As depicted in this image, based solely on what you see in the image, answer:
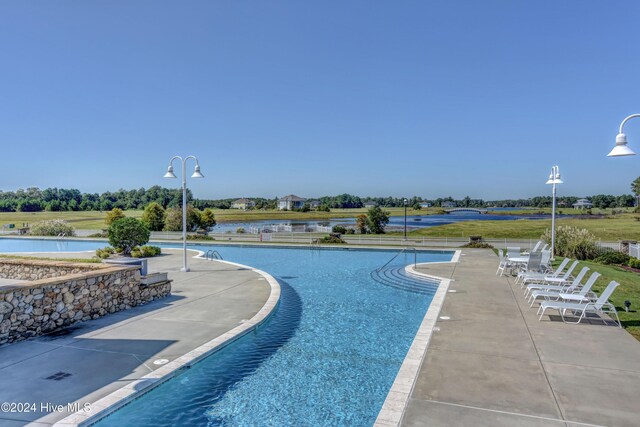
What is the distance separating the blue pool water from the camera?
4645 mm

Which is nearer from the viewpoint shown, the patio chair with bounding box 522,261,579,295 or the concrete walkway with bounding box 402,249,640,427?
the concrete walkway with bounding box 402,249,640,427

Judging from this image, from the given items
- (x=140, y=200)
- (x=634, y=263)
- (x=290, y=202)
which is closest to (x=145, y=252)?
(x=634, y=263)

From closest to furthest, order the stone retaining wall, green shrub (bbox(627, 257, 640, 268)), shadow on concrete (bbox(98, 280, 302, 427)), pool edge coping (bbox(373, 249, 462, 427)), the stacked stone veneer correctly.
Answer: pool edge coping (bbox(373, 249, 462, 427)), shadow on concrete (bbox(98, 280, 302, 427)), the stacked stone veneer, the stone retaining wall, green shrub (bbox(627, 257, 640, 268))

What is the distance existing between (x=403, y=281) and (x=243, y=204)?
114m

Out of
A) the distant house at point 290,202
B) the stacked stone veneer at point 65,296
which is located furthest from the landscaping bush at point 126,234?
the distant house at point 290,202

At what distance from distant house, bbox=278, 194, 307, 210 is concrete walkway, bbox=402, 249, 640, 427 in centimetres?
10508

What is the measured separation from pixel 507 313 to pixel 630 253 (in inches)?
549

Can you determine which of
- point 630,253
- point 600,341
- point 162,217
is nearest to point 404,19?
point 630,253

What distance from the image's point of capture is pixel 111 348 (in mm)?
6266

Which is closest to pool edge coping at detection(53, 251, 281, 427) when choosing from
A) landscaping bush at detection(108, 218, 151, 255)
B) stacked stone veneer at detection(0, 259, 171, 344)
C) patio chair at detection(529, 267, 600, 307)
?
stacked stone veneer at detection(0, 259, 171, 344)

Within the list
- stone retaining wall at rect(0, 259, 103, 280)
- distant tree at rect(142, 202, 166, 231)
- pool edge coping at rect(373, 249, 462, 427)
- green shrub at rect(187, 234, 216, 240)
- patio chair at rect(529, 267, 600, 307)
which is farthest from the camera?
distant tree at rect(142, 202, 166, 231)

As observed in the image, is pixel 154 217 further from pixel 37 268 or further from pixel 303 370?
pixel 303 370

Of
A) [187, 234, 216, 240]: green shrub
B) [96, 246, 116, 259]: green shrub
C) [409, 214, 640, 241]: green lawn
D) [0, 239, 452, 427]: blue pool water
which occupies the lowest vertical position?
[409, 214, 640, 241]: green lawn

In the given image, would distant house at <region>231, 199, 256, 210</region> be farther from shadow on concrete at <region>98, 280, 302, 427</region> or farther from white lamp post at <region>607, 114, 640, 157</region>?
white lamp post at <region>607, 114, 640, 157</region>
